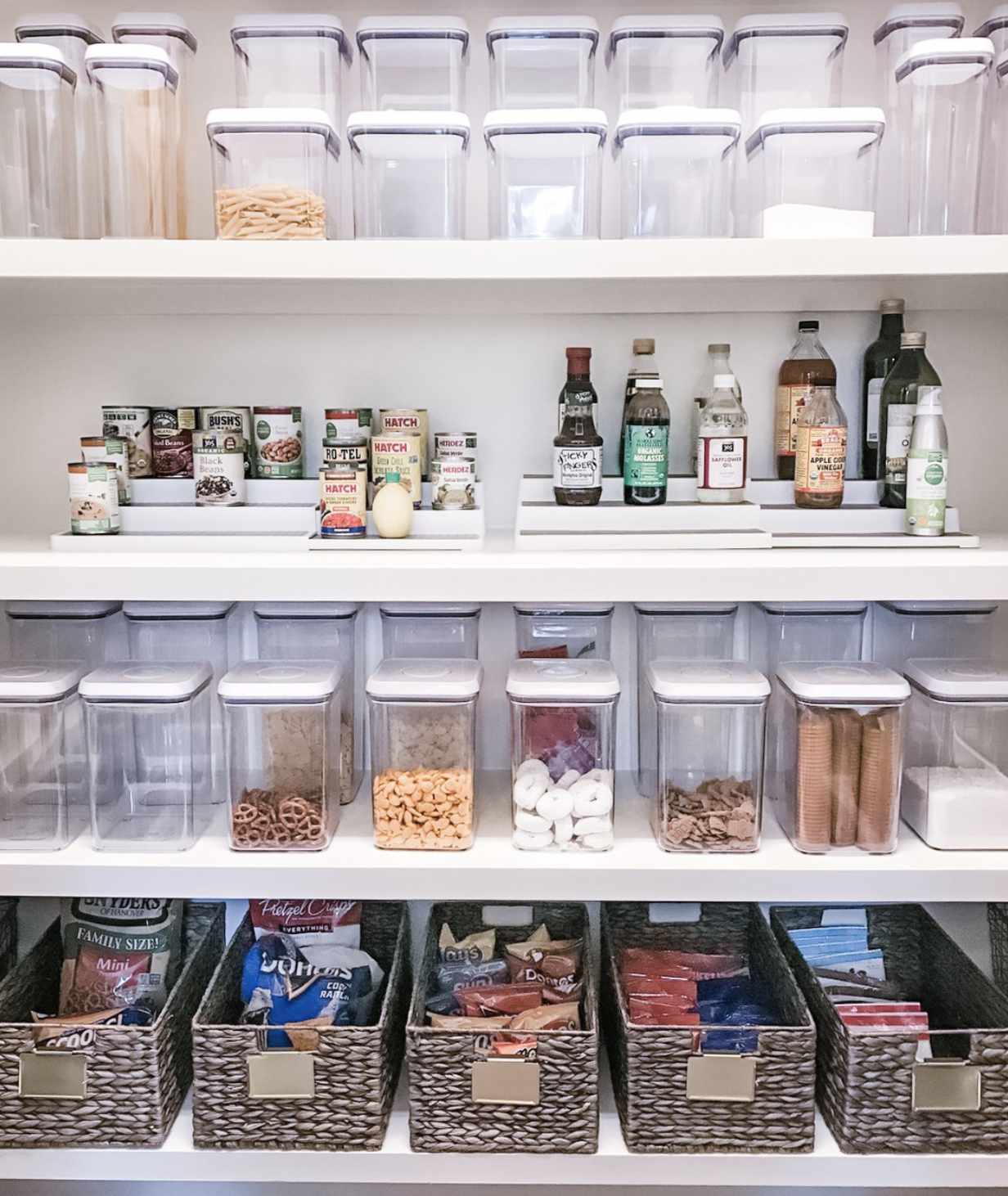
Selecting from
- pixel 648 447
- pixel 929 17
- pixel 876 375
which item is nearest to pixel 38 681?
pixel 648 447

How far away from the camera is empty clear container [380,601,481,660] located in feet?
5.46

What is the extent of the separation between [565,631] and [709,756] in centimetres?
30

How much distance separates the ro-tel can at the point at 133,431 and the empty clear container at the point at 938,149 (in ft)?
3.43

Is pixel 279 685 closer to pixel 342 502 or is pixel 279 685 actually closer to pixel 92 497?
pixel 342 502

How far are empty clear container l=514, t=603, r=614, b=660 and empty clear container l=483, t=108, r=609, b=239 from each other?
523 mm

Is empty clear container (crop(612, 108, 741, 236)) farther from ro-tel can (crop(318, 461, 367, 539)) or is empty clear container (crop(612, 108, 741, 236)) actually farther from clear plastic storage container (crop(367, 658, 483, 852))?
clear plastic storage container (crop(367, 658, 483, 852))

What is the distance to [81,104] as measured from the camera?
4.74 feet

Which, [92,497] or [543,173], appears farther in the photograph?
[92,497]

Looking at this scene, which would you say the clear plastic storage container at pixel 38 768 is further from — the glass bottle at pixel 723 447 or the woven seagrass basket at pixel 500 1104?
the glass bottle at pixel 723 447

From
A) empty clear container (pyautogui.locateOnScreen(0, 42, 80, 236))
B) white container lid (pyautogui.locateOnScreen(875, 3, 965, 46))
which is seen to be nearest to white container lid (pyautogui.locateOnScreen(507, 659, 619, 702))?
empty clear container (pyautogui.locateOnScreen(0, 42, 80, 236))

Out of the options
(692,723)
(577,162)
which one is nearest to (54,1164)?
(692,723)

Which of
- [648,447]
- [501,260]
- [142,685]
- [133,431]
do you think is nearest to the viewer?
[501,260]

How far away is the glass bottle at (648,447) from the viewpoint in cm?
154

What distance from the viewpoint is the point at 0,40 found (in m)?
1.66
